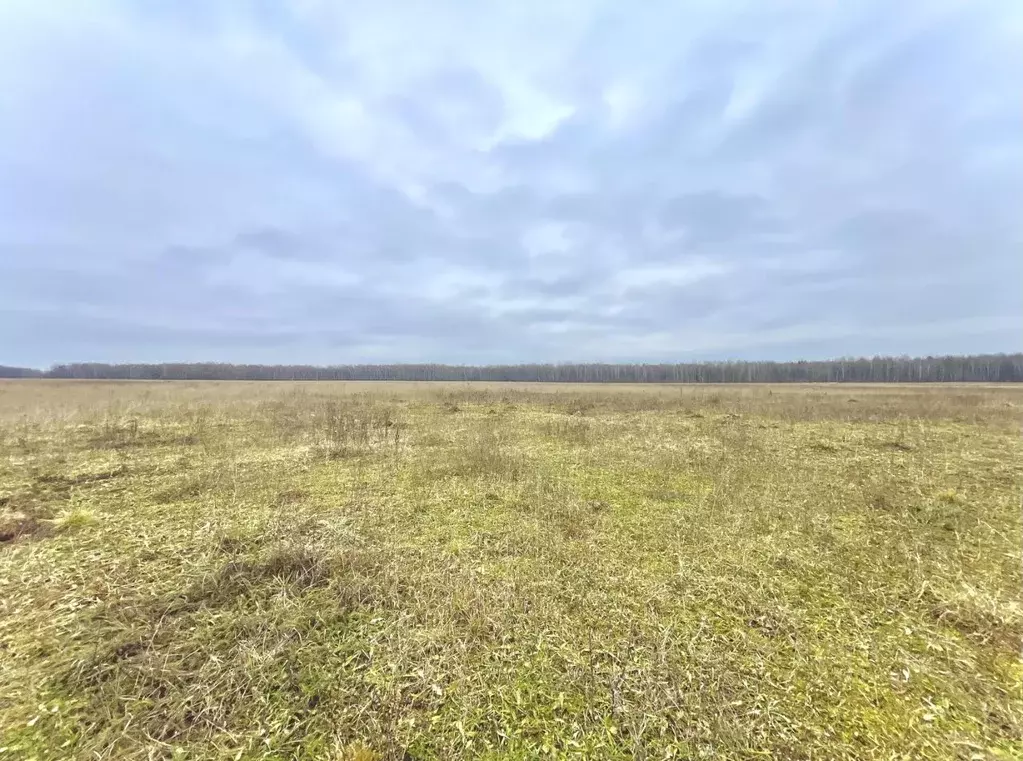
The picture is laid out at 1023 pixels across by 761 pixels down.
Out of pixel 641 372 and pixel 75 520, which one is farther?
pixel 641 372

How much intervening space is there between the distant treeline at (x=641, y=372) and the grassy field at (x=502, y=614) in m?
111

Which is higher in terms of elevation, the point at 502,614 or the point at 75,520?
the point at 75,520

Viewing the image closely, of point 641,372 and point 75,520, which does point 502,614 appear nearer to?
point 75,520

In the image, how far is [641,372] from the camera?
440 feet

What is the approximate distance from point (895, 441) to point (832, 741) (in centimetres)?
1774

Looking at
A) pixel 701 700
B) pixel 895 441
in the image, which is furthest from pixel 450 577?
pixel 895 441

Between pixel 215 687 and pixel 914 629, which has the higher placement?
pixel 215 687

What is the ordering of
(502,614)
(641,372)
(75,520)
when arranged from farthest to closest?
(641,372)
(75,520)
(502,614)

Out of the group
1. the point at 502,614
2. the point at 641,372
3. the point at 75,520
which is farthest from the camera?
the point at 641,372

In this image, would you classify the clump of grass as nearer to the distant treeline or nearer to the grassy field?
the grassy field

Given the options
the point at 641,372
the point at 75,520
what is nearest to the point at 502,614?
the point at 75,520

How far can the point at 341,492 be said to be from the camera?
959cm

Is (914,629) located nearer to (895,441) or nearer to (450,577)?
(450,577)

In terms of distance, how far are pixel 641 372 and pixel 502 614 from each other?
13600 centimetres
